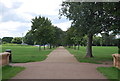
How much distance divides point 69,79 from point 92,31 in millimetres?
10225

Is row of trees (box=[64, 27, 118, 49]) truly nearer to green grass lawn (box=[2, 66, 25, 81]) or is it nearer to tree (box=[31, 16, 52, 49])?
tree (box=[31, 16, 52, 49])

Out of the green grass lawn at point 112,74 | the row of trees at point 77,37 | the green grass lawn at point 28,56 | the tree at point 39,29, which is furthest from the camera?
the tree at point 39,29

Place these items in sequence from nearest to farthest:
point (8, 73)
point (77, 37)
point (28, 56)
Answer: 1. point (8, 73)
2. point (28, 56)
3. point (77, 37)

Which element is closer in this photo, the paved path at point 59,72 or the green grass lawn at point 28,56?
the paved path at point 59,72

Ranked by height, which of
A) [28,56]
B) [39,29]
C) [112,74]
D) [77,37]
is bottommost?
[112,74]

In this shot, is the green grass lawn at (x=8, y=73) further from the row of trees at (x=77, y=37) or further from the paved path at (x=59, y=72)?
the row of trees at (x=77, y=37)

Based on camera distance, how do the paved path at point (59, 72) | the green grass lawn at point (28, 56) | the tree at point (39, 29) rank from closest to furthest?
the paved path at point (59, 72), the green grass lawn at point (28, 56), the tree at point (39, 29)

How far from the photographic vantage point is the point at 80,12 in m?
17.9

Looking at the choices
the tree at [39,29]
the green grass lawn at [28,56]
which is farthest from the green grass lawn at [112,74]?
the tree at [39,29]

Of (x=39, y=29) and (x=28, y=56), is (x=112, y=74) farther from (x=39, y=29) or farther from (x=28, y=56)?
(x=39, y=29)

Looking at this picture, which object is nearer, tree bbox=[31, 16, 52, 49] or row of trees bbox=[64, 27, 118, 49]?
row of trees bbox=[64, 27, 118, 49]

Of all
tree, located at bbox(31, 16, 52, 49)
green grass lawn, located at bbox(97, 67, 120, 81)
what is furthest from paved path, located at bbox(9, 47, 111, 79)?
tree, located at bbox(31, 16, 52, 49)

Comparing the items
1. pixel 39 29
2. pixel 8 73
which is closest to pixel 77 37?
pixel 39 29

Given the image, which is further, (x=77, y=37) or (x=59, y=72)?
(x=77, y=37)
